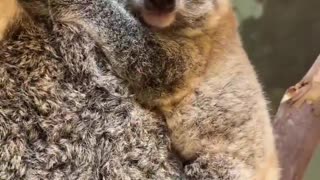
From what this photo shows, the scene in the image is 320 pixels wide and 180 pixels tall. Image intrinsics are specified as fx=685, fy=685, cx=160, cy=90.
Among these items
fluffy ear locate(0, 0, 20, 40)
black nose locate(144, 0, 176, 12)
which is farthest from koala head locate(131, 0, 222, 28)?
fluffy ear locate(0, 0, 20, 40)

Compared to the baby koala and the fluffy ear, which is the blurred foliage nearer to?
the baby koala

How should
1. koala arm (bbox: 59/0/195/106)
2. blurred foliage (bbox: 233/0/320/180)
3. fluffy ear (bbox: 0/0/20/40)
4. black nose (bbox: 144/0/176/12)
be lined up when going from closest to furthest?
fluffy ear (bbox: 0/0/20/40), koala arm (bbox: 59/0/195/106), black nose (bbox: 144/0/176/12), blurred foliage (bbox: 233/0/320/180)

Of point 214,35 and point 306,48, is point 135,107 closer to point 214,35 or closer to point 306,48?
point 214,35

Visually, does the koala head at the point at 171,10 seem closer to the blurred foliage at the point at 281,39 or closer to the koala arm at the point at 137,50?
the koala arm at the point at 137,50

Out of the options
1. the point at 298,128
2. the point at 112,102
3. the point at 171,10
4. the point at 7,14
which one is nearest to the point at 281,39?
the point at 298,128

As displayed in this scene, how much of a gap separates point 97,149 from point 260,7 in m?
2.47

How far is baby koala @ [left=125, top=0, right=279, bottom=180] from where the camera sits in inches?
48.7

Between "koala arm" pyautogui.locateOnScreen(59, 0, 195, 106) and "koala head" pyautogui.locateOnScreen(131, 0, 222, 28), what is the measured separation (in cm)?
3

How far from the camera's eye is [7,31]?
0.96 m

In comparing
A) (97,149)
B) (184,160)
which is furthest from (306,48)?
(97,149)

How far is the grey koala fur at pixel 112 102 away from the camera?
38.3 inches

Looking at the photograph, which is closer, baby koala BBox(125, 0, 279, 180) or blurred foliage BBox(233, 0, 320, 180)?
baby koala BBox(125, 0, 279, 180)

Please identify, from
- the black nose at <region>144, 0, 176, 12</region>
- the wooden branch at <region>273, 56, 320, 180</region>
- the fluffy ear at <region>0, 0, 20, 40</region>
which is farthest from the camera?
the wooden branch at <region>273, 56, 320, 180</region>

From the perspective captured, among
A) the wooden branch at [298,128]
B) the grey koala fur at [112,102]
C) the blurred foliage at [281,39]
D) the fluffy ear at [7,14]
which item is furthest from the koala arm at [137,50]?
the blurred foliage at [281,39]
